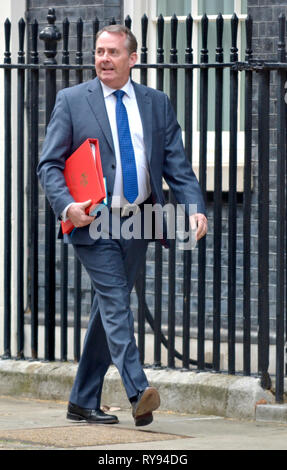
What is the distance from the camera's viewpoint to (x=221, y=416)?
7.72 meters

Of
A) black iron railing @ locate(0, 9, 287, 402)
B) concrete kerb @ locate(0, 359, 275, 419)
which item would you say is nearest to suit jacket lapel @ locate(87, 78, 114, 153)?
black iron railing @ locate(0, 9, 287, 402)

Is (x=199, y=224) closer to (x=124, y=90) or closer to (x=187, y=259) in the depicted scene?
(x=124, y=90)

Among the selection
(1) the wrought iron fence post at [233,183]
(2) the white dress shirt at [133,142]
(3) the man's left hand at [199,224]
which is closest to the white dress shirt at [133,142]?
(2) the white dress shirt at [133,142]

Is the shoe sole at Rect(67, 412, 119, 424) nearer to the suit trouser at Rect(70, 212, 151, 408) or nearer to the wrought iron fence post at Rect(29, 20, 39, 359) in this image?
the suit trouser at Rect(70, 212, 151, 408)

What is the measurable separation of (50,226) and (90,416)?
167 cm

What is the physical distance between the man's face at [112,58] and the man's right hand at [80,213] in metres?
0.68

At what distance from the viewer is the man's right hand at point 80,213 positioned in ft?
22.2

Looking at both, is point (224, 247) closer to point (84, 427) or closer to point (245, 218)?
point (245, 218)

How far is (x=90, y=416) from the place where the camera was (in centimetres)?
722

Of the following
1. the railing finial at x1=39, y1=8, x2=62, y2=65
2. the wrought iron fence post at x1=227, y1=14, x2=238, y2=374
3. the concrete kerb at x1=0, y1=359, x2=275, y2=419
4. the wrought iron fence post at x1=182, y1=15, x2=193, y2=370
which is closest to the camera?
the concrete kerb at x1=0, y1=359, x2=275, y2=419

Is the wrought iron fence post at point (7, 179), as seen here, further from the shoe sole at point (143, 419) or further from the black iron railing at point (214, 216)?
the shoe sole at point (143, 419)

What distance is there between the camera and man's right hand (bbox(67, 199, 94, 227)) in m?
6.76

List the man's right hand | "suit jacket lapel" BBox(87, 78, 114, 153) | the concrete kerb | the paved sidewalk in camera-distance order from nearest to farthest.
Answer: the paved sidewalk < the man's right hand < "suit jacket lapel" BBox(87, 78, 114, 153) < the concrete kerb

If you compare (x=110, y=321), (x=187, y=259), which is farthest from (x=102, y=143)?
(x=187, y=259)
